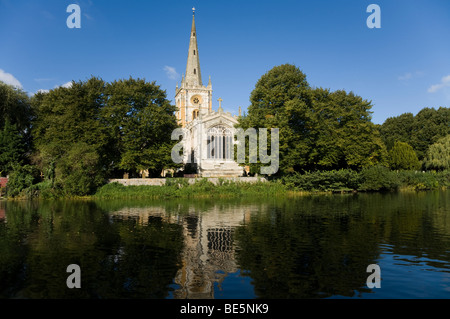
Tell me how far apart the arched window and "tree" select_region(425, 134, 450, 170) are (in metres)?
34.2

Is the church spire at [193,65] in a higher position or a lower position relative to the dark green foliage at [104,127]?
higher

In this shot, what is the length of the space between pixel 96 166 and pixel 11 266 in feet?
84.8

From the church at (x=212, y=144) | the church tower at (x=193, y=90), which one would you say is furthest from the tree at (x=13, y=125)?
the church tower at (x=193, y=90)

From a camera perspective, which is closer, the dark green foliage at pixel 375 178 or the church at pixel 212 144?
the dark green foliage at pixel 375 178

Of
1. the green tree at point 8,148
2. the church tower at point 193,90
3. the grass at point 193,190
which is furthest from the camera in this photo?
the church tower at point 193,90

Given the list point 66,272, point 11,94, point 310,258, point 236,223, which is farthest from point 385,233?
point 11,94

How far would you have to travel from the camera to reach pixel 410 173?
4419 cm

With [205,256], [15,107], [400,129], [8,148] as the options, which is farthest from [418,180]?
[15,107]

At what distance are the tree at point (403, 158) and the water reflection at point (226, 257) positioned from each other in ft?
146

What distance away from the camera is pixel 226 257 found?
10156 millimetres

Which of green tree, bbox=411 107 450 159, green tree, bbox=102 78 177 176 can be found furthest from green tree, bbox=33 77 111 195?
green tree, bbox=411 107 450 159

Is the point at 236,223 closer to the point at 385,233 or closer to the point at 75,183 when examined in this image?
the point at 385,233

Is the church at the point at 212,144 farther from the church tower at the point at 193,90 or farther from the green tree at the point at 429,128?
the green tree at the point at 429,128

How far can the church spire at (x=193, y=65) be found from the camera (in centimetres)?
7775
